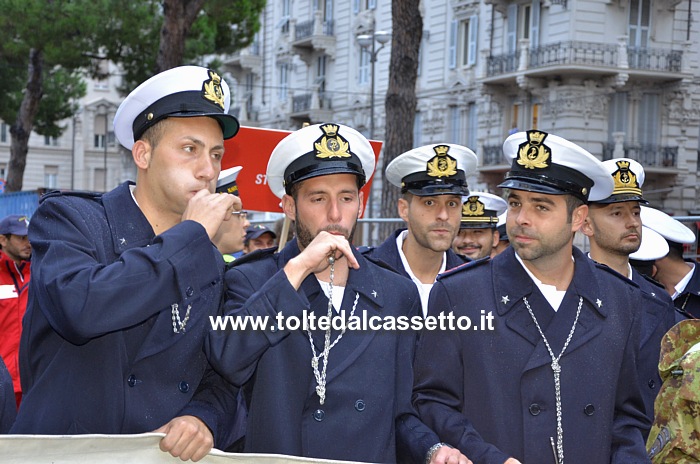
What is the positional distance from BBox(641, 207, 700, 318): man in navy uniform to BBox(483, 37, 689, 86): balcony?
87.6 ft

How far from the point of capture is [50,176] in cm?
7506

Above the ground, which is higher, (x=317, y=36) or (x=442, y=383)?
(x=317, y=36)

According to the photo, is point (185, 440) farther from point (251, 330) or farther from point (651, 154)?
point (651, 154)

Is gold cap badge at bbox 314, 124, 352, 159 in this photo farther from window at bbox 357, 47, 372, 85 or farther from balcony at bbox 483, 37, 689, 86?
window at bbox 357, 47, 372, 85

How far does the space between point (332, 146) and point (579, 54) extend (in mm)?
30999

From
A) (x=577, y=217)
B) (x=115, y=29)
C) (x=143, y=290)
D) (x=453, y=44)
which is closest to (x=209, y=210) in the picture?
(x=143, y=290)

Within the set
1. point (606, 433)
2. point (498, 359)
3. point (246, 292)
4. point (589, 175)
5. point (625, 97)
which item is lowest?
point (606, 433)

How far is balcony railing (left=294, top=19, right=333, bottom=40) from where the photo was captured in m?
46.4

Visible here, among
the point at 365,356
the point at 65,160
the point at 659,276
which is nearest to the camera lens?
the point at 365,356

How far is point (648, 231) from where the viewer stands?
7.50 metres

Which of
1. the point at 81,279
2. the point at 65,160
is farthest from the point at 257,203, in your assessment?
the point at 65,160

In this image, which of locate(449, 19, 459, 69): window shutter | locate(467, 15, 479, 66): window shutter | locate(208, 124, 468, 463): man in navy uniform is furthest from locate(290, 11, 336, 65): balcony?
locate(208, 124, 468, 463): man in navy uniform

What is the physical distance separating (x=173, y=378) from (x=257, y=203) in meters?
4.64

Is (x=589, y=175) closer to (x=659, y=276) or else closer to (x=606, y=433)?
(x=606, y=433)
